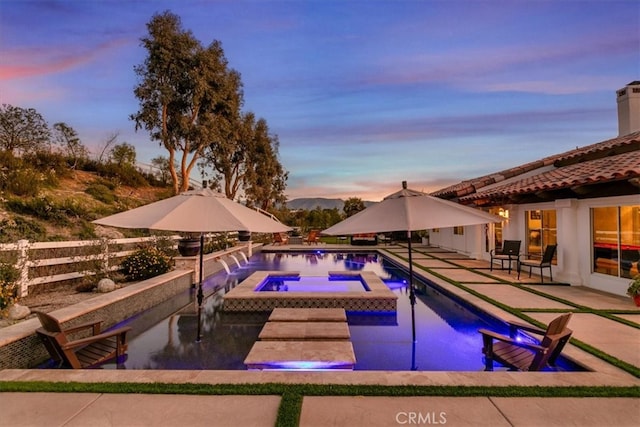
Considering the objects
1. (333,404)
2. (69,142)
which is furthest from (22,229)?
(69,142)

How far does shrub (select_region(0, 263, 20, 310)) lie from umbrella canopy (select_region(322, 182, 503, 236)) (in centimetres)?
557

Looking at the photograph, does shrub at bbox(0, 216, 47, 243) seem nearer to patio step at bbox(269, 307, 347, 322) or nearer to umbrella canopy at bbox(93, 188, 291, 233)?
umbrella canopy at bbox(93, 188, 291, 233)

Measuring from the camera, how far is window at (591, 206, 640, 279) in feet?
23.6

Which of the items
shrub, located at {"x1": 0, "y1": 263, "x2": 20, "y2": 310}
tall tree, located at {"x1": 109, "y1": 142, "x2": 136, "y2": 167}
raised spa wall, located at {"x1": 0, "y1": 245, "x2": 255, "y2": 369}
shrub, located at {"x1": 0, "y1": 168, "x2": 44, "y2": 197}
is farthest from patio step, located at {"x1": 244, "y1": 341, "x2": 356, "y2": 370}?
tall tree, located at {"x1": 109, "y1": 142, "x2": 136, "y2": 167}

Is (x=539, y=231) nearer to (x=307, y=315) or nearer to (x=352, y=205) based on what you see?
(x=307, y=315)

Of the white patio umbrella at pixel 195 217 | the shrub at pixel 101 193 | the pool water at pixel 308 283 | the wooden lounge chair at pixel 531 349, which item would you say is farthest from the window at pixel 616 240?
the shrub at pixel 101 193

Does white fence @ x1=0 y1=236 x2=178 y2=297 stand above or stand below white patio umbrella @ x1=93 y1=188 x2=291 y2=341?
below

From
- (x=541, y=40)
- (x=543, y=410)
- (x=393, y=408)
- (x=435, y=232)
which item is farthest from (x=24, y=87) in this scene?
(x=435, y=232)

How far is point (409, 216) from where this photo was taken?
14.5ft

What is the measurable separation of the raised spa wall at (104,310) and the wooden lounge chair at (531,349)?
19.8ft

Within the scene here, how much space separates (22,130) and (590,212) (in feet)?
91.4

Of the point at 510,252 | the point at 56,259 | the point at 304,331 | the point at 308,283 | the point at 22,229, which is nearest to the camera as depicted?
the point at 304,331

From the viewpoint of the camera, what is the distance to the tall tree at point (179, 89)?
51.1ft

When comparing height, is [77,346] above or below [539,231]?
below
